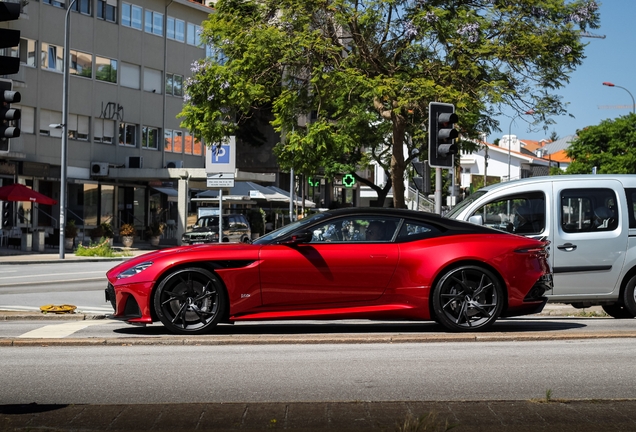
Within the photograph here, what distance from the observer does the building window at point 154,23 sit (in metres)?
57.3

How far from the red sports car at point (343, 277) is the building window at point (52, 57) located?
4014 centimetres

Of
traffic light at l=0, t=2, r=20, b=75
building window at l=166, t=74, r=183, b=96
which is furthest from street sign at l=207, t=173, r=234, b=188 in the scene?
building window at l=166, t=74, r=183, b=96

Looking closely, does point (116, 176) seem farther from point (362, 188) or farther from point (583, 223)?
point (362, 188)

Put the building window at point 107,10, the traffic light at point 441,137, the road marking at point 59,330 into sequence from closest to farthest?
the road marking at point 59,330
the traffic light at point 441,137
the building window at point 107,10

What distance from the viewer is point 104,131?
5400 cm

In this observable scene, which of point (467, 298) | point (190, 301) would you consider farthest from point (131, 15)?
point (467, 298)

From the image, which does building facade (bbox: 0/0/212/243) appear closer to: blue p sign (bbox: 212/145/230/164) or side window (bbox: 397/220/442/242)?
blue p sign (bbox: 212/145/230/164)

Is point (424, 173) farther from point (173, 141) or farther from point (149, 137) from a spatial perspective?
point (173, 141)

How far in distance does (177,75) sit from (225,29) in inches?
1378

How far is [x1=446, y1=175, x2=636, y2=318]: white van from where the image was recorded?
518 inches

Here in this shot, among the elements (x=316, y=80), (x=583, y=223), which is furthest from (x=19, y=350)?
(x=316, y=80)

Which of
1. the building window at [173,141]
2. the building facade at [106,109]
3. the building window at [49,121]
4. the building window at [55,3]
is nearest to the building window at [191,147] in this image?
the building facade at [106,109]

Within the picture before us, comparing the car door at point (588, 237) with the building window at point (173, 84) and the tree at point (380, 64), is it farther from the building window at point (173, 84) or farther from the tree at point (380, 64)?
the building window at point (173, 84)

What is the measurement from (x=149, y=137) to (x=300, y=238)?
4884 cm
